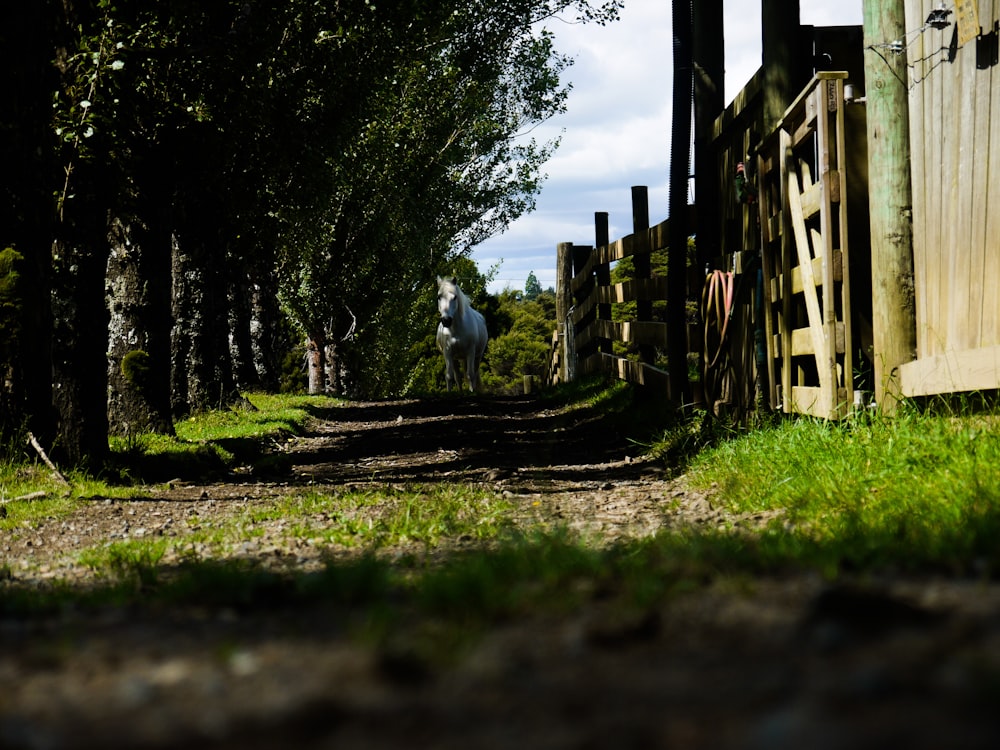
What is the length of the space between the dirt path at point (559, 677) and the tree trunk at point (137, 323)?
30.7 feet

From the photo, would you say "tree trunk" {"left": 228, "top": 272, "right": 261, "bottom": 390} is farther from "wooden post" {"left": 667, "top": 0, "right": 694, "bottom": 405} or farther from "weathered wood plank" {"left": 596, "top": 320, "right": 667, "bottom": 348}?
"wooden post" {"left": 667, "top": 0, "right": 694, "bottom": 405}

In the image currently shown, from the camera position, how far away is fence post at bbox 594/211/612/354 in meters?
16.7

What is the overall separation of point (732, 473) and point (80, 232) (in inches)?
235

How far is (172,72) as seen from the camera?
37.8 feet

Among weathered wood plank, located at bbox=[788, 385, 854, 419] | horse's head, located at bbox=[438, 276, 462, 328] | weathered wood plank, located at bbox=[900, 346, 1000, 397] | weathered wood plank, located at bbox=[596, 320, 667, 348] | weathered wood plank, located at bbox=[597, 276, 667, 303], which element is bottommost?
weathered wood plank, located at bbox=[788, 385, 854, 419]

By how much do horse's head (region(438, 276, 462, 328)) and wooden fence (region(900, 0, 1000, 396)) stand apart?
17694 mm

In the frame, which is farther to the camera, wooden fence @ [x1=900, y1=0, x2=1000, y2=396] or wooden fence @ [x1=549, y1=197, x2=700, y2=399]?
wooden fence @ [x1=549, y1=197, x2=700, y2=399]

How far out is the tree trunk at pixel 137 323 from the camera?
12.5 meters

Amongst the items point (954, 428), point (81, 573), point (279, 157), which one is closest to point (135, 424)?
point (279, 157)

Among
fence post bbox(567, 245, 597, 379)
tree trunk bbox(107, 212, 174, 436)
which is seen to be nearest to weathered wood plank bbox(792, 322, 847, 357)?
tree trunk bbox(107, 212, 174, 436)

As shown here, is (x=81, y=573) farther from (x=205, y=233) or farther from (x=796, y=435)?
(x=205, y=233)

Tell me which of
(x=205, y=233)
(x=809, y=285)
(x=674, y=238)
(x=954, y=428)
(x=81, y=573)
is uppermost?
(x=205, y=233)

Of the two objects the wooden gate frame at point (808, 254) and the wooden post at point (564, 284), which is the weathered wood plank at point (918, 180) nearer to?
the wooden gate frame at point (808, 254)

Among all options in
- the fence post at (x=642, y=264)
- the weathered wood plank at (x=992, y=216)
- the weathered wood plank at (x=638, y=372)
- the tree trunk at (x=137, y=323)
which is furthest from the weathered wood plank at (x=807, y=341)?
the tree trunk at (x=137, y=323)
